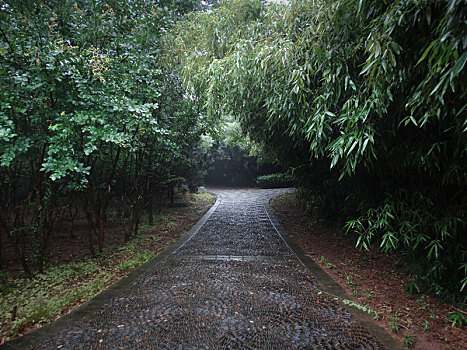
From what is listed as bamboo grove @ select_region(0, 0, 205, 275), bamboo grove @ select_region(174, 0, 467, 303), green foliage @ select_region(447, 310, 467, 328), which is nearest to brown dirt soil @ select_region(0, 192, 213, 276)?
bamboo grove @ select_region(0, 0, 205, 275)

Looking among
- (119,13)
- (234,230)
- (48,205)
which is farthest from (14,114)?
(234,230)

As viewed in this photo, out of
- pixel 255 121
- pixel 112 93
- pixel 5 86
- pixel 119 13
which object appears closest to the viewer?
pixel 5 86

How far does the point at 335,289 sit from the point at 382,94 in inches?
73.5

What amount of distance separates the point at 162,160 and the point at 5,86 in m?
3.07

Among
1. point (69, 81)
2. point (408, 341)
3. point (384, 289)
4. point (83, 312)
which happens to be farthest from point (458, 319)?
point (69, 81)

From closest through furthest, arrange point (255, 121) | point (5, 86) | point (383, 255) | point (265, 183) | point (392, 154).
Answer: point (5, 86), point (392, 154), point (383, 255), point (255, 121), point (265, 183)

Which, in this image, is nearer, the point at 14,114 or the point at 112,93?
the point at 14,114

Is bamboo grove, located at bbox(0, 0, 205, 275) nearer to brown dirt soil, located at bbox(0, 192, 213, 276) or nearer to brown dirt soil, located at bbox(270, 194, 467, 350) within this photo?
brown dirt soil, located at bbox(0, 192, 213, 276)

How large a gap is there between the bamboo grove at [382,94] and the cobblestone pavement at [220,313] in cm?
81

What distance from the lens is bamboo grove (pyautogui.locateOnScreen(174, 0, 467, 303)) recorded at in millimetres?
1451

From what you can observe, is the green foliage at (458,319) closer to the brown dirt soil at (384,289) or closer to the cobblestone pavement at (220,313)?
the brown dirt soil at (384,289)

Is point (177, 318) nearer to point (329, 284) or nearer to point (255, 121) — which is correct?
point (329, 284)

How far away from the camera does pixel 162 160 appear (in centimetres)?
502

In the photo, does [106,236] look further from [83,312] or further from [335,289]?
[335,289]
